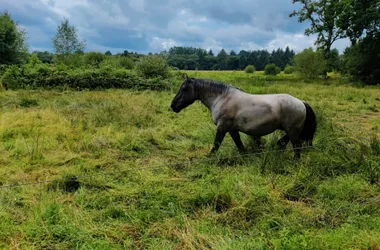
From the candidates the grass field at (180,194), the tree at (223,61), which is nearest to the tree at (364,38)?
the grass field at (180,194)

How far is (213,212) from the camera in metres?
3.09

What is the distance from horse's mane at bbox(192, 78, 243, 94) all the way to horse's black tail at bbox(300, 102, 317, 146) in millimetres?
1356

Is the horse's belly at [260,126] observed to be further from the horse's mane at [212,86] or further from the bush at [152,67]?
the bush at [152,67]

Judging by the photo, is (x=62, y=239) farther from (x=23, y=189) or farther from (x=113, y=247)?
(x=23, y=189)

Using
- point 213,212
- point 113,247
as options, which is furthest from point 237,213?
point 113,247

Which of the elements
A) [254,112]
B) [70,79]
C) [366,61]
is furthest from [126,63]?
[366,61]

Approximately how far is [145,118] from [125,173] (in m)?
3.82

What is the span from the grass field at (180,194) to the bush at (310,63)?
24318 millimetres

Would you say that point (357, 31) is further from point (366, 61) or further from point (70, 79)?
point (70, 79)

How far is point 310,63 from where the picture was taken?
2838 centimetres

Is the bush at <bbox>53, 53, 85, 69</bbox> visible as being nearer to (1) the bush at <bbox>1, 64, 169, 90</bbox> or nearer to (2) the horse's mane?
(1) the bush at <bbox>1, 64, 169, 90</bbox>

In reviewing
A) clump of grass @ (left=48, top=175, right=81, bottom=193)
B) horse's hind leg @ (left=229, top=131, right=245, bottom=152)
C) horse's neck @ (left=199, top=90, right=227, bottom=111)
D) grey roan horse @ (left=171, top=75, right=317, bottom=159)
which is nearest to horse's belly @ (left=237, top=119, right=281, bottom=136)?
grey roan horse @ (left=171, top=75, right=317, bottom=159)

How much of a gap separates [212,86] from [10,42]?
72.8 feet

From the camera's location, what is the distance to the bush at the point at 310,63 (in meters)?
27.8
